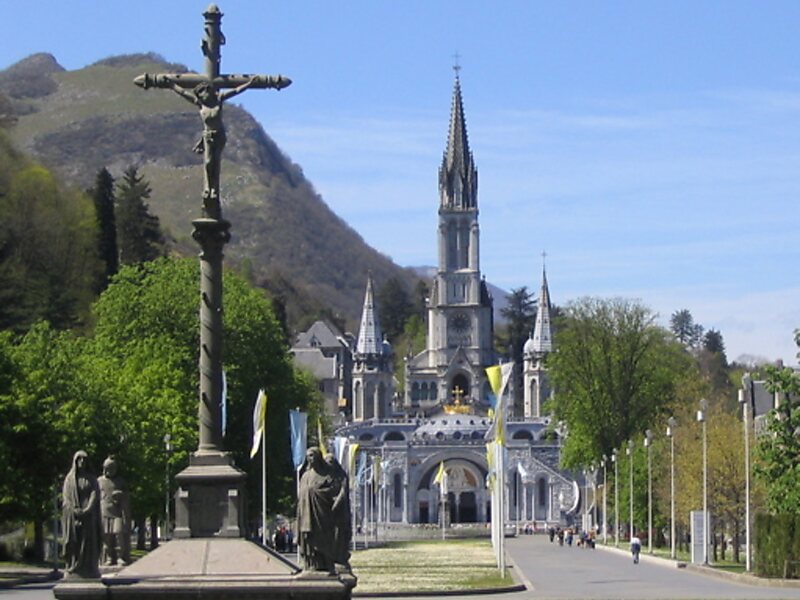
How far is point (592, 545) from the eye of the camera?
105188 mm

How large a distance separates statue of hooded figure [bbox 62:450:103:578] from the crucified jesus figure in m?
4.71

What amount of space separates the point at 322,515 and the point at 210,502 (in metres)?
1.82

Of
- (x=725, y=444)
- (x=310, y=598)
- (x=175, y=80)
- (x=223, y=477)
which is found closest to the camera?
(x=310, y=598)

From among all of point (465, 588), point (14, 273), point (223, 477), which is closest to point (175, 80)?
point (223, 477)

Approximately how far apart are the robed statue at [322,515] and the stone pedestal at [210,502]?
1.07 m

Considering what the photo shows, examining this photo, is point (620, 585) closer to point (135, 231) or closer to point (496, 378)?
point (496, 378)

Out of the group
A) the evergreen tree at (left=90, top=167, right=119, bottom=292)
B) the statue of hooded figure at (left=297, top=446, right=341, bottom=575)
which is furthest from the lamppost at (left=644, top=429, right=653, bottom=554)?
the statue of hooded figure at (left=297, top=446, right=341, bottom=575)

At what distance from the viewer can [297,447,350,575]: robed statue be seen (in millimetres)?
29562

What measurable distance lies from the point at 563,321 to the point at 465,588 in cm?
7474

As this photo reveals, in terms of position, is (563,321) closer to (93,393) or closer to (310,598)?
(93,393)

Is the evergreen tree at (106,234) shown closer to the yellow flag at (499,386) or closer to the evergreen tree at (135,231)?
the evergreen tree at (135,231)

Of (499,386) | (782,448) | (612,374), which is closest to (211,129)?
(499,386)

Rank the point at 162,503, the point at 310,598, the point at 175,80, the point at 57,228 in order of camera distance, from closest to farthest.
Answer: the point at 310,598, the point at 175,80, the point at 162,503, the point at 57,228

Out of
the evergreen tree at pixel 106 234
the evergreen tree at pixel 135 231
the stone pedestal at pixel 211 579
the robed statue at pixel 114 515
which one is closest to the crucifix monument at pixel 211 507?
the stone pedestal at pixel 211 579
